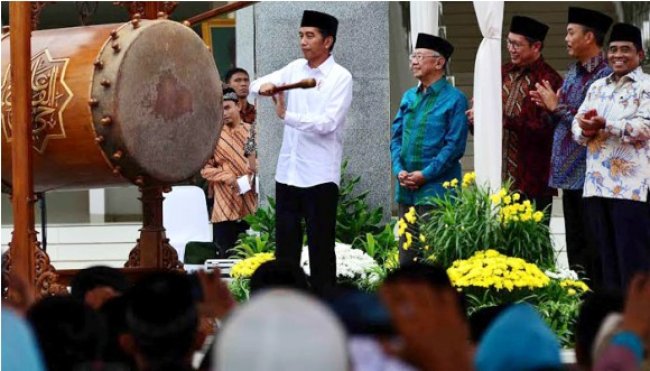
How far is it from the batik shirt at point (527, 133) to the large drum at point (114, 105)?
7.26ft

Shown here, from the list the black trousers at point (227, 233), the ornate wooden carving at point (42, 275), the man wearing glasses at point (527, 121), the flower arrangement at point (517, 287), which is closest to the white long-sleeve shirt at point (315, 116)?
the man wearing glasses at point (527, 121)

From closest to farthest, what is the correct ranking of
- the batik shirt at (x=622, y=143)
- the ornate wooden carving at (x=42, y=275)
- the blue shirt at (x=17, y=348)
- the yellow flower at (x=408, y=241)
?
the blue shirt at (x=17, y=348) → the ornate wooden carving at (x=42, y=275) → the batik shirt at (x=622, y=143) → the yellow flower at (x=408, y=241)

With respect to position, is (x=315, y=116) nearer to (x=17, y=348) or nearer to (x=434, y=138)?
(x=434, y=138)

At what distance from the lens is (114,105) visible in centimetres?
788

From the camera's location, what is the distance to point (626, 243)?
859 centimetres

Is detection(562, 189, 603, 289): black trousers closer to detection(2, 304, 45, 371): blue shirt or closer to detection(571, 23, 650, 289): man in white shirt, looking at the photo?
detection(571, 23, 650, 289): man in white shirt

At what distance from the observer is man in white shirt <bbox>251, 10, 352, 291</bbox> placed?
359 inches

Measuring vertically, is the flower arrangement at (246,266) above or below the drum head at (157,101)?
below

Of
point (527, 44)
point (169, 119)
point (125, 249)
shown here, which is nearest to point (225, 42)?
point (125, 249)

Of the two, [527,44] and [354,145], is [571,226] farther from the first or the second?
[354,145]

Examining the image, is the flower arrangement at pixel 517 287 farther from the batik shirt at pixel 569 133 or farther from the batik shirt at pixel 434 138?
the batik shirt at pixel 434 138

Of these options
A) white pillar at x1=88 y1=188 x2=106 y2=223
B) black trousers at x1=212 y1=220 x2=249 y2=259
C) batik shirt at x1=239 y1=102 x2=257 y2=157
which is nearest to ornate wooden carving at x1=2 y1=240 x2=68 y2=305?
black trousers at x1=212 y1=220 x2=249 y2=259

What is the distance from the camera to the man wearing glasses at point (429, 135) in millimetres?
9445

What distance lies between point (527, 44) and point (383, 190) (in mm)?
2263
